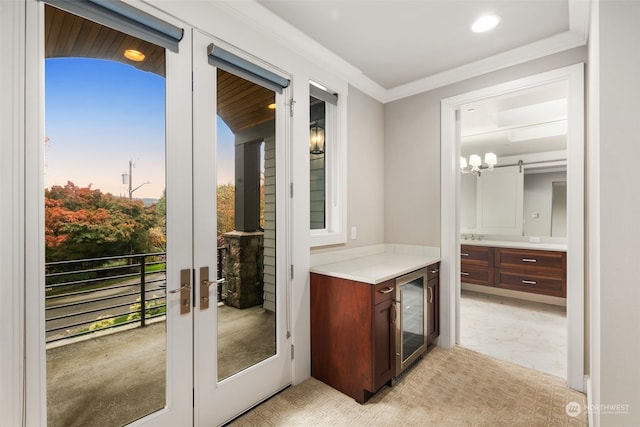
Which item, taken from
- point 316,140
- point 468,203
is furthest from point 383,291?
point 468,203

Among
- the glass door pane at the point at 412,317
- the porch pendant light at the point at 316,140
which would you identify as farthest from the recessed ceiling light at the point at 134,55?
the glass door pane at the point at 412,317

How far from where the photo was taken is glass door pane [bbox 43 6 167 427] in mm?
1346

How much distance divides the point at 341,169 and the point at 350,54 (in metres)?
0.99

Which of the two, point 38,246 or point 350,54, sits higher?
point 350,54

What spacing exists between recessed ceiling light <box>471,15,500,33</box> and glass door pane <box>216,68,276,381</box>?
157 centimetres

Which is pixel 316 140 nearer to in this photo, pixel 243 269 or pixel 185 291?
pixel 243 269

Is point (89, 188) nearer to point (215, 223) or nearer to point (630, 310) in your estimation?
point (215, 223)

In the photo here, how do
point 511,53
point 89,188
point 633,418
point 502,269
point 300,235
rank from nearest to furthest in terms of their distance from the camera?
point 633,418, point 89,188, point 300,235, point 511,53, point 502,269

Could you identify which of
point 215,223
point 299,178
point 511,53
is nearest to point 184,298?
point 215,223

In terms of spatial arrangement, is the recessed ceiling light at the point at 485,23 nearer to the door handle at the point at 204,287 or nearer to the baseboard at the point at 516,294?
the door handle at the point at 204,287

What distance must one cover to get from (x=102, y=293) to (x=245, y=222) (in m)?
0.88

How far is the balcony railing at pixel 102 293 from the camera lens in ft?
4.42

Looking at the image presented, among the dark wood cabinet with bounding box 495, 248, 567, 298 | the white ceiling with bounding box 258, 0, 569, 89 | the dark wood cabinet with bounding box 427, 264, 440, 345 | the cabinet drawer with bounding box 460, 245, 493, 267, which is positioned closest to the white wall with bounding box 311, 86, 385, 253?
the white ceiling with bounding box 258, 0, 569, 89

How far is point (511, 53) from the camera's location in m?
2.56
